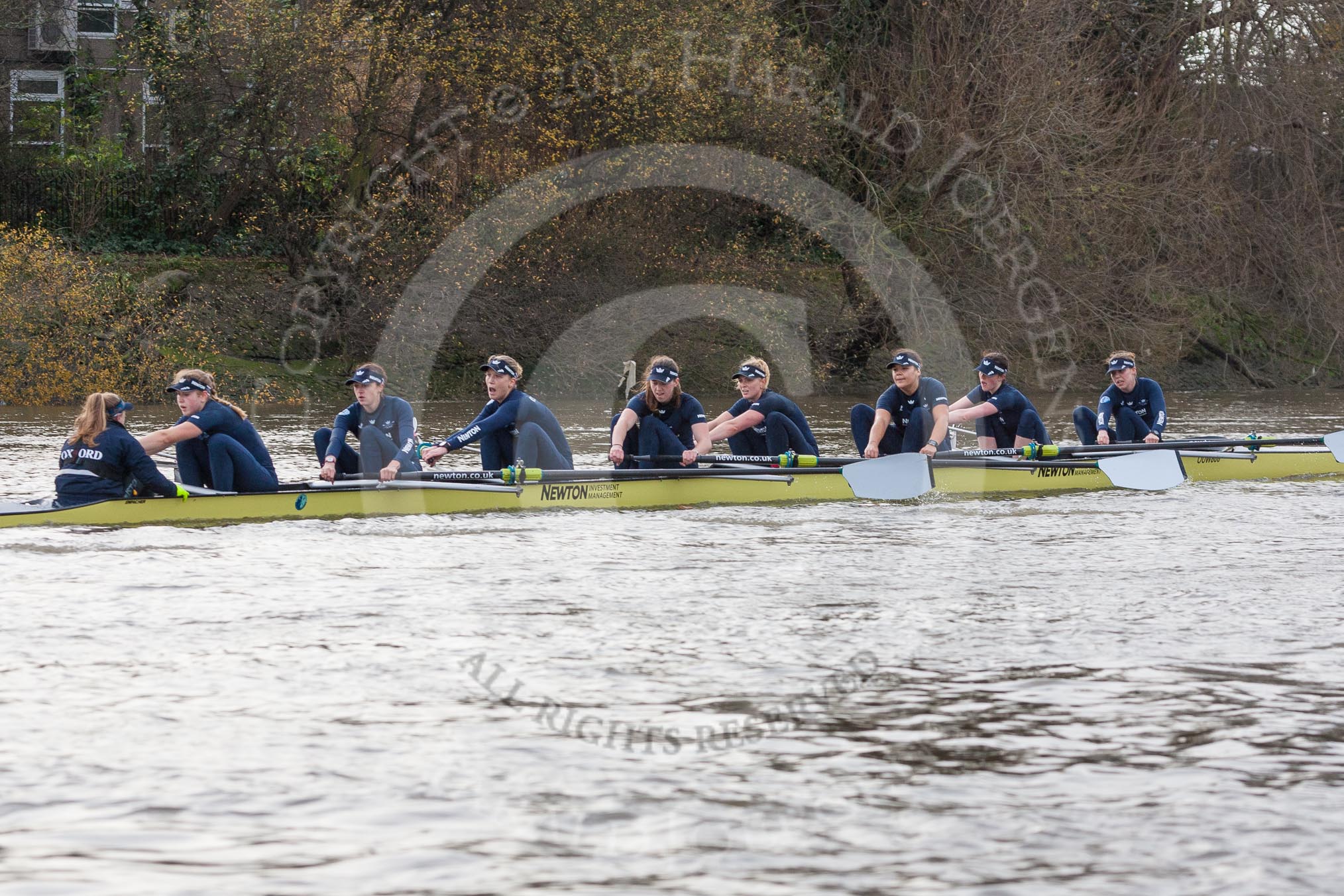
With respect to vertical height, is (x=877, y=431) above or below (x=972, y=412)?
below

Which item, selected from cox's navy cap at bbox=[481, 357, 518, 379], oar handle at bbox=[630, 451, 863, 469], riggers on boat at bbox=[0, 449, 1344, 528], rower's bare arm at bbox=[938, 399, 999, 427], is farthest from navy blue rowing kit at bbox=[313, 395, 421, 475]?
rower's bare arm at bbox=[938, 399, 999, 427]

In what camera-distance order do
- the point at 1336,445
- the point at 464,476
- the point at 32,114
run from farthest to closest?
the point at 32,114, the point at 1336,445, the point at 464,476

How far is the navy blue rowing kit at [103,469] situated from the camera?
11883 mm

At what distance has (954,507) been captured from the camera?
583 inches

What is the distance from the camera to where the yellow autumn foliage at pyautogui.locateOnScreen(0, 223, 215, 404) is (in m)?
27.4

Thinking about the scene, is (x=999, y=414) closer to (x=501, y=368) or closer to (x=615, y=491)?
(x=615, y=491)

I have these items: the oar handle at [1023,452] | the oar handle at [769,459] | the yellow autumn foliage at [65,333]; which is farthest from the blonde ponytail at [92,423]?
the yellow autumn foliage at [65,333]

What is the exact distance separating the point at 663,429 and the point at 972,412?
12.2 ft

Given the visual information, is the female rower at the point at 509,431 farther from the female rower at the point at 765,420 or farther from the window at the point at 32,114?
the window at the point at 32,114

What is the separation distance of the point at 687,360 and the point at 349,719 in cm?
2797

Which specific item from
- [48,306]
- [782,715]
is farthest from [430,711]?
[48,306]

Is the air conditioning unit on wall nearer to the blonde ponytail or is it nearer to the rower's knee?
the rower's knee

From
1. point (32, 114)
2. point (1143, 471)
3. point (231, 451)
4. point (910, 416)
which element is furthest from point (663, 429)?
point (32, 114)

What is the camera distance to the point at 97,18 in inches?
1433
